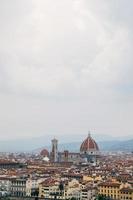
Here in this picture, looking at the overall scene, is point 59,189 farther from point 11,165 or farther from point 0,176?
point 11,165

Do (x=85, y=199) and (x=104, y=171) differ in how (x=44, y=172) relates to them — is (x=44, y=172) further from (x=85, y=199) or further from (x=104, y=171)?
(x=85, y=199)

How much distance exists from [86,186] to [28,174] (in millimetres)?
11652

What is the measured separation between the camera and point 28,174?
70625mm

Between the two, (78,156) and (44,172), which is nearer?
(44,172)

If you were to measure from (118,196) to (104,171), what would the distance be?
2560 centimetres

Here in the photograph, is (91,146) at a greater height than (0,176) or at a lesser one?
greater

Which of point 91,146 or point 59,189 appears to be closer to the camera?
point 59,189

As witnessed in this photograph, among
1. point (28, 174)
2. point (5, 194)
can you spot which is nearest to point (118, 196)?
point (5, 194)

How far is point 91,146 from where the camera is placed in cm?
11606

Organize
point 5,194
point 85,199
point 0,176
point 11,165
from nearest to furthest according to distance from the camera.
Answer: point 85,199, point 5,194, point 0,176, point 11,165

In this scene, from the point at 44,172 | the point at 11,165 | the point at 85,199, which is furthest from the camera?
the point at 11,165

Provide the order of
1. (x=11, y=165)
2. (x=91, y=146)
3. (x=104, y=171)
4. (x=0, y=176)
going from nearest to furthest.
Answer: (x=0, y=176) < (x=104, y=171) < (x=11, y=165) < (x=91, y=146)

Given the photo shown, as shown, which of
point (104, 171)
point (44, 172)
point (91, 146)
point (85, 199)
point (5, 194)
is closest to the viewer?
point (85, 199)

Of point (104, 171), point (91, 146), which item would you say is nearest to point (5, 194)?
point (104, 171)
